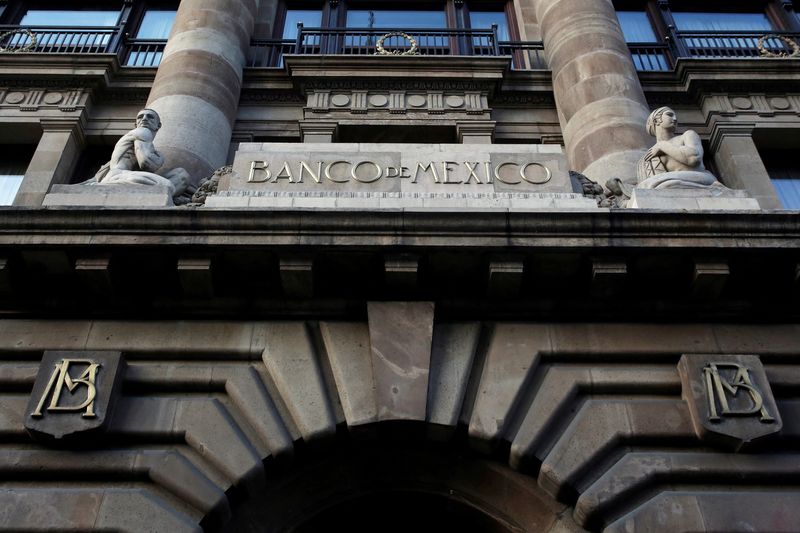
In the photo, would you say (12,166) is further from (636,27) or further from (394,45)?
(636,27)

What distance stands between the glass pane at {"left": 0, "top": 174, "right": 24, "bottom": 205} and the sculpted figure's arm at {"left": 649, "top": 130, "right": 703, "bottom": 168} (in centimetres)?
1206

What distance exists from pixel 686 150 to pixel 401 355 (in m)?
4.98

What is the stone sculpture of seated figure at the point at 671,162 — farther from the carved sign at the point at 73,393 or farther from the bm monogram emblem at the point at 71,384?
the bm monogram emblem at the point at 71,384

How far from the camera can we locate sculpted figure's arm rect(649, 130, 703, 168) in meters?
10.2

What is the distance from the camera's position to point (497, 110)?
642 inches

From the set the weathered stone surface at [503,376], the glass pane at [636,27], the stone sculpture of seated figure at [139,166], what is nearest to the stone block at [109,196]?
the stone sculpture of seated figure at [139,166]

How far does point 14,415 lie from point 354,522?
164 inches

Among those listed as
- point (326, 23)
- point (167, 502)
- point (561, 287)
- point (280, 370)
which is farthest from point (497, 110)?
point (167, 502)

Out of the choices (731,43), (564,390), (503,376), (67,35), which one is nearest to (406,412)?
(503,376)

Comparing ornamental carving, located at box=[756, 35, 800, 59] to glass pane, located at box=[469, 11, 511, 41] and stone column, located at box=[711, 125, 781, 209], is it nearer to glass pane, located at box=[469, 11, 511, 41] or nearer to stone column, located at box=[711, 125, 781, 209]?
stone column, located at box=[711, 125, 781, 209]

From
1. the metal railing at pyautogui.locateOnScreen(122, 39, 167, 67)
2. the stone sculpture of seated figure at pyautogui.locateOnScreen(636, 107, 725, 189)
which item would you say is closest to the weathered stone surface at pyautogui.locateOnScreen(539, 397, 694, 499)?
the stone sculpture of seated figure at pyautogui.locateOnScreen(636, 107, 725, 189)

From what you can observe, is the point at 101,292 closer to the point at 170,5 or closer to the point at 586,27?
the point at 586,27

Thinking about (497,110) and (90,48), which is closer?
(497,110)

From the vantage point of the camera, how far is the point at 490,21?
19391 mm
